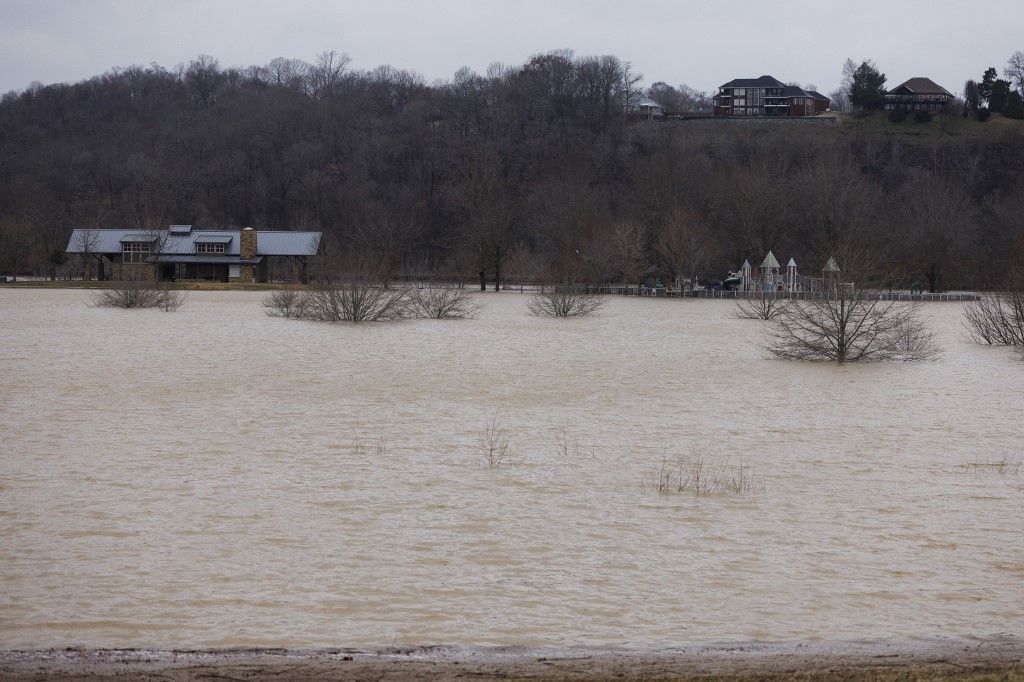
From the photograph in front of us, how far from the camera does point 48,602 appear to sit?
1035cm

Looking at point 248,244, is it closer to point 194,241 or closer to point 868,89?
point 194,241

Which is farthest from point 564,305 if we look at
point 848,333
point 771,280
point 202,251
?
point 202,251

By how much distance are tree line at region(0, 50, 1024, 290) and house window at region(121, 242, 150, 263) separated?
9.99 feet

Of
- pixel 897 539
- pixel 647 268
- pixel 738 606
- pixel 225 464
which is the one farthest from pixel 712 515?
pixel 647 268

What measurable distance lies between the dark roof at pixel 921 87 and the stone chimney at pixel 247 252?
94.0 m

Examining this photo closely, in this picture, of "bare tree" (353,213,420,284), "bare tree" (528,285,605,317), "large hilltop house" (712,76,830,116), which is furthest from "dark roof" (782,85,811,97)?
"bare tree" (528,285,605,317)

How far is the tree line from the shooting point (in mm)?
100438

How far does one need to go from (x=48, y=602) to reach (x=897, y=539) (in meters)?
8.92

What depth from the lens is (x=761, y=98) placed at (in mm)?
158500

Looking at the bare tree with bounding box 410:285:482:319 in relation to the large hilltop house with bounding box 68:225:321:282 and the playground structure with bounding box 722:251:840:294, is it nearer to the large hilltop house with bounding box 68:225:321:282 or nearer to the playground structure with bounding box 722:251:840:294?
the playground structure with bounding box 722:251:840:294

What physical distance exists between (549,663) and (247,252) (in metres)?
91.6

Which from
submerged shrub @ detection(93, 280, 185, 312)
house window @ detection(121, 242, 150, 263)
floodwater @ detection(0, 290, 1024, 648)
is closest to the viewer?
floodwater @ detection(0, 290, 1024, 648)

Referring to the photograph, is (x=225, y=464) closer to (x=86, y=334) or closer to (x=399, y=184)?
(x=86, y=334)

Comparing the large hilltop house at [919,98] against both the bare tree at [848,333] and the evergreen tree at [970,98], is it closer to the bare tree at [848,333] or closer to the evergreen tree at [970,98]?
the evergreen tree at [970,98]
